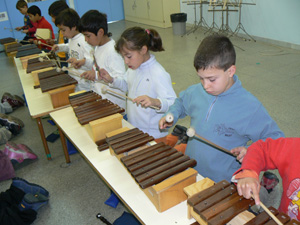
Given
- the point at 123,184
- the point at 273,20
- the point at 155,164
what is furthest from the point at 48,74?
the point at 273,20

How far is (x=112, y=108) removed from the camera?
2979 millimetres

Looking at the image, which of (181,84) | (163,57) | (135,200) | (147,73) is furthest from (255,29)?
(135,200)

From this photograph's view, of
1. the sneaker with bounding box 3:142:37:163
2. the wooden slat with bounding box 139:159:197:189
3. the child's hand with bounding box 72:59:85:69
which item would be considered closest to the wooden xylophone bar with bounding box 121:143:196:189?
the wooden slat with bounding box 139:159:197:189

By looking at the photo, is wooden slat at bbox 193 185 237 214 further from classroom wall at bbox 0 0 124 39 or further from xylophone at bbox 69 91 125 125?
classroom wall at bbox 0 0 124 39

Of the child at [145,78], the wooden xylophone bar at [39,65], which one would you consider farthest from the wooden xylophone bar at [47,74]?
the child at [145,78]

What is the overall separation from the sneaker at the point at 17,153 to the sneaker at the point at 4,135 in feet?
2.22

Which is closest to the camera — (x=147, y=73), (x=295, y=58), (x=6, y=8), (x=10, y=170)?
(x=147, y=73)

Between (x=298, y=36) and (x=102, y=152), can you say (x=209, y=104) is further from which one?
(x=298, y=36)

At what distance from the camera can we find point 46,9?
12.0 m

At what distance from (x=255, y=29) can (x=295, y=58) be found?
6.28 feet

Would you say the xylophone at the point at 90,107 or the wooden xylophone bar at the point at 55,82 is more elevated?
the wooden xylophone bar at the point at 55,82

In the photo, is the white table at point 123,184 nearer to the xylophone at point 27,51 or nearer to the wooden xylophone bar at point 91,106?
the wooden xylophone bar at point 91,106

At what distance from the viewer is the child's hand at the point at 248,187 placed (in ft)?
5.24

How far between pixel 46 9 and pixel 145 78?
10.8 metres
